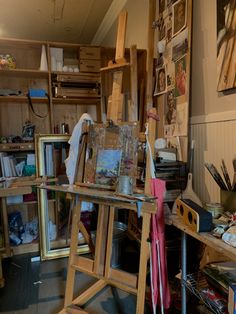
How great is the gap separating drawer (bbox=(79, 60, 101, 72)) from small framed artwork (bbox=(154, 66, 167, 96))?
2.70ft

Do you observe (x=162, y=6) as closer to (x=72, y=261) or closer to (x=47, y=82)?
(x=47, y=82)

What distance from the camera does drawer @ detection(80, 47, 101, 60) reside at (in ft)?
9.10

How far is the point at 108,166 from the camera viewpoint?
1.71 m

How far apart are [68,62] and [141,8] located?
1005mm

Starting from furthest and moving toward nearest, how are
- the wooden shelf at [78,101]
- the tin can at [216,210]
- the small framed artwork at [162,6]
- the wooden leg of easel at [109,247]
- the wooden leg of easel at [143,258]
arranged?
the wooden shelf at [78,101] → the small framed artwork at [162,6] → the wooden leg of easel at [109,247] → the wooden leg of easel at [143,258] → the tin can at [216,210]

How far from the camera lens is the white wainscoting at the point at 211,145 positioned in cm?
152

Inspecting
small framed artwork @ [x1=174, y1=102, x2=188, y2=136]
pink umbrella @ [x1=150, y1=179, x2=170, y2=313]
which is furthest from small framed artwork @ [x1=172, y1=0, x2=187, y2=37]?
pink umbrella @ [x1=150, y1=179, x2=170, y2=313]

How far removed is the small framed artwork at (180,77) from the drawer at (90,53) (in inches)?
45.3

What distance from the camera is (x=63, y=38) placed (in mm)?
4395

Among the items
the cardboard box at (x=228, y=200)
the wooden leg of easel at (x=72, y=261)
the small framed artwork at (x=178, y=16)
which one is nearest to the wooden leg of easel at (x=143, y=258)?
the cardboard box at (x=228, y=200)

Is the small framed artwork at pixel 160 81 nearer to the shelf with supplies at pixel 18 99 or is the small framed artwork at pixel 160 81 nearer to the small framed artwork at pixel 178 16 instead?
the small framed artwork at pixel 178 16

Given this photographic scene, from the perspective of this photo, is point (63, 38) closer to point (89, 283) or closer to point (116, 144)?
point (116, 144)

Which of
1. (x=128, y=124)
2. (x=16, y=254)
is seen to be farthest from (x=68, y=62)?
(x=16, y=254)

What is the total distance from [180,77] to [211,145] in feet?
1.89
